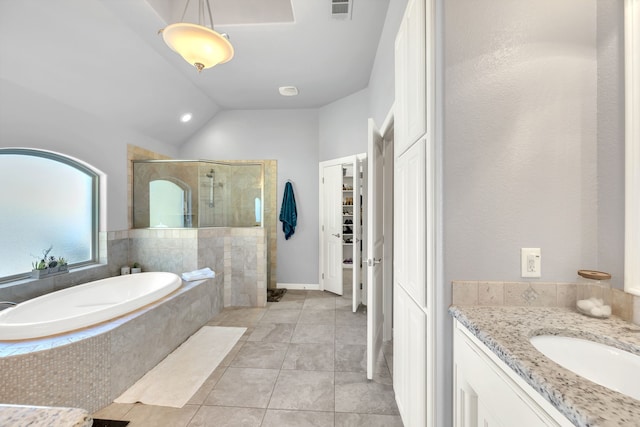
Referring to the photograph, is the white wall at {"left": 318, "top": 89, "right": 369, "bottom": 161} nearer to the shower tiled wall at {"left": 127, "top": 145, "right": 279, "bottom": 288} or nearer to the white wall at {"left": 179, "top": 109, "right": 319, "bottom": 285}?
the white wall at {"left": 179, "top": 109, "right": 319, "bottom": 285}

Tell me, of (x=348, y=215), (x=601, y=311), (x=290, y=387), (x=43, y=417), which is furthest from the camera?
(x=348, y=215)

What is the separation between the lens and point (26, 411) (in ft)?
1.49

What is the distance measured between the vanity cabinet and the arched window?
10.9 feet

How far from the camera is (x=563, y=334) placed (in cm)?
84

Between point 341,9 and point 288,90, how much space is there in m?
1.55

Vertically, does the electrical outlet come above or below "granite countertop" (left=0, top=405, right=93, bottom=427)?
above

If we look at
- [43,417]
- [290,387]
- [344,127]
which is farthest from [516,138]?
[344,127]

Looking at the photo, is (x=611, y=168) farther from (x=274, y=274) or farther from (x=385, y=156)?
(x=274, y=274)

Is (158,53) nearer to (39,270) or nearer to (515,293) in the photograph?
(39,270)

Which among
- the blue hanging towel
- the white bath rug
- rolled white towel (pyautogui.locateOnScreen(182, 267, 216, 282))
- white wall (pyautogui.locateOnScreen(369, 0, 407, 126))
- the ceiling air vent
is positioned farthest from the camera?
the blue hanging towel

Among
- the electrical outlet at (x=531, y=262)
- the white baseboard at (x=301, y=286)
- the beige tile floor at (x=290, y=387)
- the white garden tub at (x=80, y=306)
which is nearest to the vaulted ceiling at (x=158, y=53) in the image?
the white garden tub at (x=80, y=306)

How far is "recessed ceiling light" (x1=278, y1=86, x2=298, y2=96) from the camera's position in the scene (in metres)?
3.44

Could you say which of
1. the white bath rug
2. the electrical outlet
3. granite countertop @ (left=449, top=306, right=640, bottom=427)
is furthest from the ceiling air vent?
the white bath rug

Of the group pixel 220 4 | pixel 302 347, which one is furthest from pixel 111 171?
pixel 302 347
